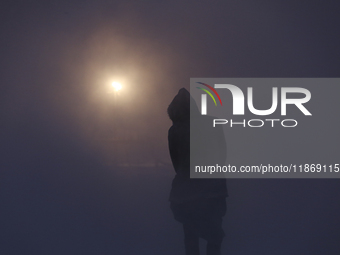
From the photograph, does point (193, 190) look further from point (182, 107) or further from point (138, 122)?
point (138, 122)

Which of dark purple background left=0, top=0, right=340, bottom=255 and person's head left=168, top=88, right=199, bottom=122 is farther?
dark purple background left=0, top=0, right=340, bottom=255

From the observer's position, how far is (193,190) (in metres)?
2.02

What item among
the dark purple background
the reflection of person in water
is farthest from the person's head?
the dark purple background

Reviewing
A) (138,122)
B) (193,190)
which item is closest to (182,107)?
(138,122)

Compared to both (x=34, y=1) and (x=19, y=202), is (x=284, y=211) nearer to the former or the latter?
(x=19, y=202)

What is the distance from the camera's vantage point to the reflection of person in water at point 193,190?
6.63 ft

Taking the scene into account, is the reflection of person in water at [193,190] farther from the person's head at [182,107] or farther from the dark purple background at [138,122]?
the dark purple background at [138,122]

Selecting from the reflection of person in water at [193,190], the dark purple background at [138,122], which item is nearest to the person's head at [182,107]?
the reflection of person in water at [193,190]

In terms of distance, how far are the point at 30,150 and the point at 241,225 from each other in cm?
197

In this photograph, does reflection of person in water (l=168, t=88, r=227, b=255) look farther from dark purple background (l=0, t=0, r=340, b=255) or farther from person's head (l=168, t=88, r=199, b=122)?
dark purple background (l=0, t=0, r=340, b=255)

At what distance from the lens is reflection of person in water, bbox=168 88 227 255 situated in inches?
79.5

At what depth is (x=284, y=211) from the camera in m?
2.29

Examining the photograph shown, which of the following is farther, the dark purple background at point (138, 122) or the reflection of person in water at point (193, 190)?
the dark purple background at point (138, 122)

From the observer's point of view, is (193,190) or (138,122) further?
(138,122)
